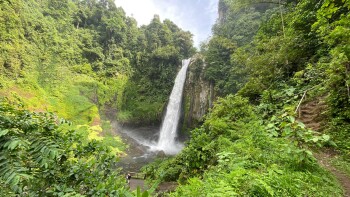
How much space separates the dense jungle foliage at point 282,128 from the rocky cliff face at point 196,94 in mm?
9684

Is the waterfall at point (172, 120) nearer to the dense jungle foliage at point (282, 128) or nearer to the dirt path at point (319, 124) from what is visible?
the dense jungle foliage at point (282, 128)

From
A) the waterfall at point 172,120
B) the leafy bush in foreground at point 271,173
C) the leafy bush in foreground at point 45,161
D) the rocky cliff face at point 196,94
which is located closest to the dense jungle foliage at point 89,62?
the waterfall at point 172,120

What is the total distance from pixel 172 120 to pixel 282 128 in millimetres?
20164

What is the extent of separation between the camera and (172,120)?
2369cm

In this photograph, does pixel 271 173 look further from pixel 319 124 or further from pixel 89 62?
pixel 89 62

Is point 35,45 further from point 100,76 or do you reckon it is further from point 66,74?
point 100,76

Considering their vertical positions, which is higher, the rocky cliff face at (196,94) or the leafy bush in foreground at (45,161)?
the rocky cliff face at (196,94)

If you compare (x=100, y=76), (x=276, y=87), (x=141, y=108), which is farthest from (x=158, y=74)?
(x=276, y=87)

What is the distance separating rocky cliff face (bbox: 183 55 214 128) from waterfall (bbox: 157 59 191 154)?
1.06 m

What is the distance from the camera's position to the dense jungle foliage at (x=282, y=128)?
8.71 feet

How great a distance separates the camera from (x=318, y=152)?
4195mm

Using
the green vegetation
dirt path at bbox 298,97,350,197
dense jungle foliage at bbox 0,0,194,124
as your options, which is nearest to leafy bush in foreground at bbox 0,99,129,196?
the green vegetation

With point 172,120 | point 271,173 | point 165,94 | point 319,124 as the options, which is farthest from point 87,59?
point 271,173

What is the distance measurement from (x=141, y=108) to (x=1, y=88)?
13509mm
